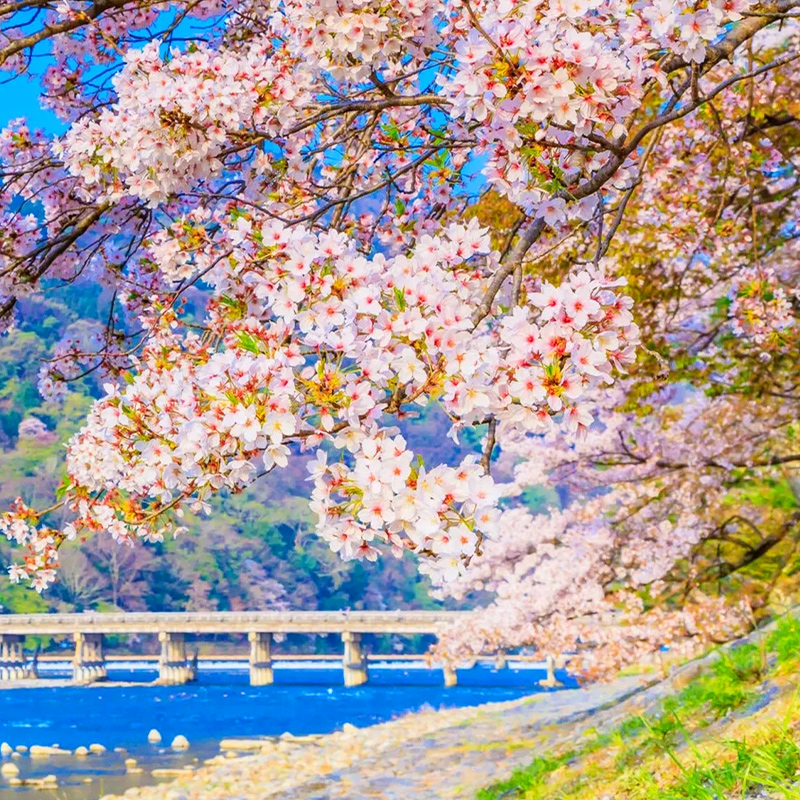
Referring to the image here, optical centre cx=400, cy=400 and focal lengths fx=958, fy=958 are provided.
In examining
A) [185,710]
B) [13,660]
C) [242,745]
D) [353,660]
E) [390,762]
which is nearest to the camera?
[390,762]

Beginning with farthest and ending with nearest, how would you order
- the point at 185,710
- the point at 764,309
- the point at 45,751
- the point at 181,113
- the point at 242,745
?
the point at 185,710 → the point at 242,745 → the point at 45,751 → the point at 764,309 → the point at 181,113

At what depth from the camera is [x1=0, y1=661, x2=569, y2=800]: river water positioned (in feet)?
79.5

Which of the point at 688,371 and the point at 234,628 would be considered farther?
the point at 234,628

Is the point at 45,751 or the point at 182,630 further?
the point at 182,630

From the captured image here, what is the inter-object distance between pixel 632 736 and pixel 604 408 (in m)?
4.78

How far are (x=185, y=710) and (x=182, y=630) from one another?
14.4 meters

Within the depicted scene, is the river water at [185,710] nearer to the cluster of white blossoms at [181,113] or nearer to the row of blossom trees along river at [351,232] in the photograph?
the row of blossom trees along river at [351,232]

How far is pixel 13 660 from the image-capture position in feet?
181

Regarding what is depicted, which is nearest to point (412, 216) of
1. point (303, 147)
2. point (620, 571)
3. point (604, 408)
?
point (303, 147)

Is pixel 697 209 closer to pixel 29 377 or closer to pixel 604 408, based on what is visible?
pixel 604 408

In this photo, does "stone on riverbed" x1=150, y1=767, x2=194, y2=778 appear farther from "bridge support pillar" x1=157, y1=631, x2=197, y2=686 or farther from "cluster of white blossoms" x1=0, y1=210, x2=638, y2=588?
"bridge support pillar" x1=157, y1=631, x2=197, y2=686

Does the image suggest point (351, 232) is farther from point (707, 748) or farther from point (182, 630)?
point (182, 630)

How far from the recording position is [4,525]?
13.8 ft

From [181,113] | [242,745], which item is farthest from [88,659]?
[181,113]
